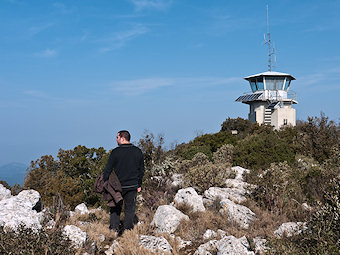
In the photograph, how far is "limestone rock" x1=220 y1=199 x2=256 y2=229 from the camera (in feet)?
21.7

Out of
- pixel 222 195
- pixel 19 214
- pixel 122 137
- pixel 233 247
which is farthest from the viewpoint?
pixel 222 195

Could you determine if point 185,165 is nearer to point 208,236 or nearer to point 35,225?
point 208,236

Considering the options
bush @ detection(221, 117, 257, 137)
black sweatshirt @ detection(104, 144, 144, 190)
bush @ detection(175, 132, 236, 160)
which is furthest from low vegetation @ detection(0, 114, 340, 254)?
bush @ detection(221, 117, 257, 137)

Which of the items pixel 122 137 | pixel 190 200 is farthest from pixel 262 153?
pixel 122 137

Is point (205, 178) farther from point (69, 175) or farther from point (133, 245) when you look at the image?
point (69, 175)

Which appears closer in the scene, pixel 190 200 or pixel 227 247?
pixel 227 247

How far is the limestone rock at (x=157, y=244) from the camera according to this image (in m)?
5.25

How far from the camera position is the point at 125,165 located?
6.12 meters

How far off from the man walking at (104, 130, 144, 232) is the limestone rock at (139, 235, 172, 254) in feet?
2.97

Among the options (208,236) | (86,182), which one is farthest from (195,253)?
(86,182)

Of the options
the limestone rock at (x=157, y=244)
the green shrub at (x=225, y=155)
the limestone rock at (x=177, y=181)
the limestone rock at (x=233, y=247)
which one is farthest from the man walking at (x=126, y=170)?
the green shrub at (x=225, y=155)

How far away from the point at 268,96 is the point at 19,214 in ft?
112

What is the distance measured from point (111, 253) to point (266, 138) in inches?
429

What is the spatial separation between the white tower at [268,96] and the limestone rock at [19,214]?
3089cm
